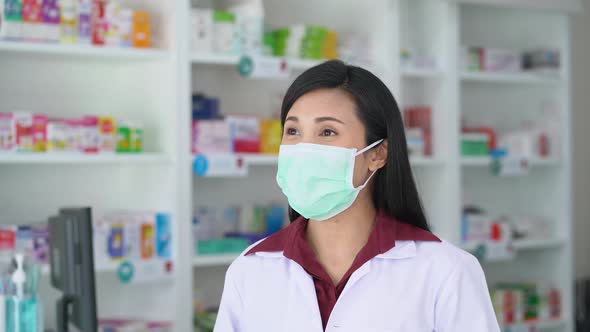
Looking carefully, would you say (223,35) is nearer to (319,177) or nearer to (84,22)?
(84,22)

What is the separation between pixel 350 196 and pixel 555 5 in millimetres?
3241

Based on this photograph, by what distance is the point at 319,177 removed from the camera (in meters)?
2.49

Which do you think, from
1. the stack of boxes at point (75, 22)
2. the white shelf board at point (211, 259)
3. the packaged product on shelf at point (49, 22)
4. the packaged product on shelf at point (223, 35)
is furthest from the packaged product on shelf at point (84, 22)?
the white shelf board at point (211, 259)

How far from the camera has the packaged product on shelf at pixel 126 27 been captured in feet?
13.0

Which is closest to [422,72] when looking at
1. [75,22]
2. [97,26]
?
[97,26]

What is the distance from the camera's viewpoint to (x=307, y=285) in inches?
94.6

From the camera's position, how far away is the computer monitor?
2607 mm

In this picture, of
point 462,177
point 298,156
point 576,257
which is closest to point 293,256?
point 298,156

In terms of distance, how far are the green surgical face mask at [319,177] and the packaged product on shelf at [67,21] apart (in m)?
1.74

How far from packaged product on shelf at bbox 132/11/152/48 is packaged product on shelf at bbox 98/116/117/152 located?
1.27 ft

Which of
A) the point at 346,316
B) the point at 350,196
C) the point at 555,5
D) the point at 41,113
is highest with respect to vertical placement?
the point at 555,5

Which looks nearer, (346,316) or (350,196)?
(346,316)

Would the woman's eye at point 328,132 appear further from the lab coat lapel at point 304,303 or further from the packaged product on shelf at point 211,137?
the packaged product on shelf at point 211,137

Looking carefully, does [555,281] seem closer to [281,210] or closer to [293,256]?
[281,210]
